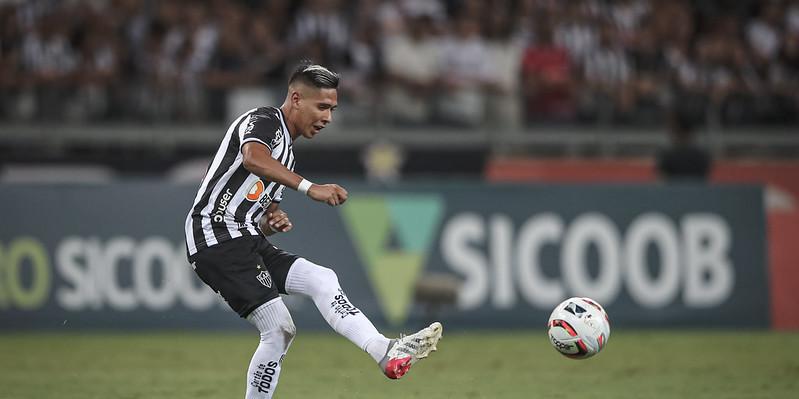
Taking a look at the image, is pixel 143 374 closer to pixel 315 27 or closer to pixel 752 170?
pixel 315 27

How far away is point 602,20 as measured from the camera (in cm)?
2011

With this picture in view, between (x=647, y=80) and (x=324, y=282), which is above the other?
(x=647, y=80)

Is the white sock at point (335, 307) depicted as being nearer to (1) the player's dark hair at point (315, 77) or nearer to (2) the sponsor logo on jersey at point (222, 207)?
(2) the sponsor logo on jersey at point (222, 207)

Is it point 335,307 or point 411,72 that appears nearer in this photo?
point 335,307

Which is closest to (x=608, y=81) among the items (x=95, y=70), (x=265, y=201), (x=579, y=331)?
(x=95, y=70)

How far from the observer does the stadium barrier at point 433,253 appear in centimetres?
1516

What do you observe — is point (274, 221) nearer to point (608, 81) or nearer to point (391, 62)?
point (391, 62)

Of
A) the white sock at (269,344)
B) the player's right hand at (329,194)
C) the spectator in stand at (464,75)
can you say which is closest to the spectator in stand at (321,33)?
the spectator in stand at (464,75)

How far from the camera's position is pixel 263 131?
7695 mm

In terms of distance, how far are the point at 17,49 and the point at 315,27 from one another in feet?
14.4

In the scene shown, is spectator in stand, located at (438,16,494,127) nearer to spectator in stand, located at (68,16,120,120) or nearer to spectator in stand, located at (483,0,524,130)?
spectator in stand, located at (483,0,524,130)

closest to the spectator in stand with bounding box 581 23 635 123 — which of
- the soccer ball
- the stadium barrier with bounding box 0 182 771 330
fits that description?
the stadium barrier with bounding box 0 182 771 330

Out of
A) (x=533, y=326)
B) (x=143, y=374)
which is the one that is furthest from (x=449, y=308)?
(x=143, y=374)

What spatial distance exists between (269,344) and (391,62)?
11.0 m
